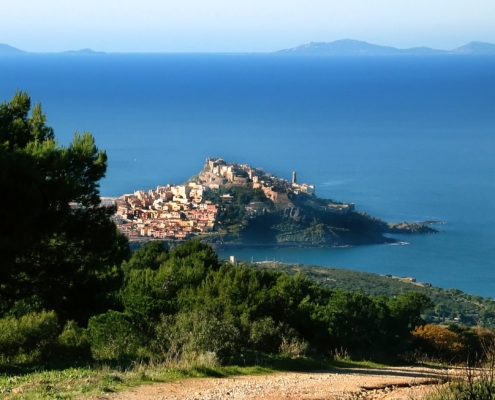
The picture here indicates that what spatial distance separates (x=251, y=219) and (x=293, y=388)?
29.1 metres

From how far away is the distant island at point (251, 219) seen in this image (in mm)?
32531

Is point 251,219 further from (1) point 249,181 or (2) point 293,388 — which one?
(2) point 293,388

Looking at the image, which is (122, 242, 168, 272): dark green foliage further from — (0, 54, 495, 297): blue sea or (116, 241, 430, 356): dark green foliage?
(0, 54, 495, 297): blue sea

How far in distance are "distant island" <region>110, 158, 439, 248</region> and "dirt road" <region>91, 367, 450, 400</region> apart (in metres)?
25.6

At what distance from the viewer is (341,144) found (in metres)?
61.2

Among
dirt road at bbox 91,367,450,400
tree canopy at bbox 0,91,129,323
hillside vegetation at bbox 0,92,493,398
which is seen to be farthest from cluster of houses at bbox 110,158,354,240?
dirt road at bbox 91,367,450,400

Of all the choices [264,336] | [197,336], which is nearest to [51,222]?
[197,336]

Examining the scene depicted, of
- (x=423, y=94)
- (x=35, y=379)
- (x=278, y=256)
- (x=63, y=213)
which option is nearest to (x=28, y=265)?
(x=63, y=213)

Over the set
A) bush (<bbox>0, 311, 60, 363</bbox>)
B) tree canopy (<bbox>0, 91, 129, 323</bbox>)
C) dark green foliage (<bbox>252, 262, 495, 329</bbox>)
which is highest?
tree canopy (<bbox>0, 91, 129, 323</bbox>)

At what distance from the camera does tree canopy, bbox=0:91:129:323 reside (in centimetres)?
618

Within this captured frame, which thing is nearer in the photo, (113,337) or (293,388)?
(293,388)

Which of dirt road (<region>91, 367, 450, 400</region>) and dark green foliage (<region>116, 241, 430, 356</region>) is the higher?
dirt road (<region>91, 367, 450, 400</region>)

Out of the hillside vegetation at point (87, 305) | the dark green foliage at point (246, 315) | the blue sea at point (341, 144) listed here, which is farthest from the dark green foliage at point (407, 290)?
the hillside vegetation at point (87, 305)

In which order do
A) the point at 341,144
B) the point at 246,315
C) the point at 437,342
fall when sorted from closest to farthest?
1. the point at 246,315
2. the point at 437,342
3. the point at 341,144
